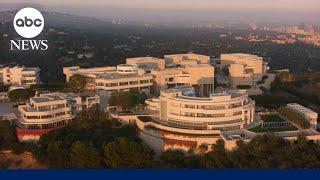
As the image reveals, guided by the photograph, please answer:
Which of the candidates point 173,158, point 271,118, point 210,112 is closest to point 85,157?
point 173,158

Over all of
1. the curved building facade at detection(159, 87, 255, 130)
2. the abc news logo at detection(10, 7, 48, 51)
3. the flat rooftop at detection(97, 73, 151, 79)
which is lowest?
the curved building facade at detection(159, 87, 255, 130)

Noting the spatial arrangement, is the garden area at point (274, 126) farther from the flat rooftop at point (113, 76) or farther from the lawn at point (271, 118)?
the flat rooftop at point (113, 76)

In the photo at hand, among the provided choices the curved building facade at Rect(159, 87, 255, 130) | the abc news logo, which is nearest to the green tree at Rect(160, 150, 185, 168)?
the curved building facade at Rect(159, 87, 255, 130)

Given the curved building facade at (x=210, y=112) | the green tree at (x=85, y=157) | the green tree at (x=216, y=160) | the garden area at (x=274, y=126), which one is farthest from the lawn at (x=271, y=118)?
the green tree at (x=85, y=157)

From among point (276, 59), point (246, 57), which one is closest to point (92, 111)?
point (246, 57)

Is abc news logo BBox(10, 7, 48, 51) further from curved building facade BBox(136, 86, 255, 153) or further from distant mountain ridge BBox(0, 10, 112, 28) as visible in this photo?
curved building facade BBox(136, 86, 255, 153)

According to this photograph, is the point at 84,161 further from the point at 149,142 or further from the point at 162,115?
the point at 162,115
